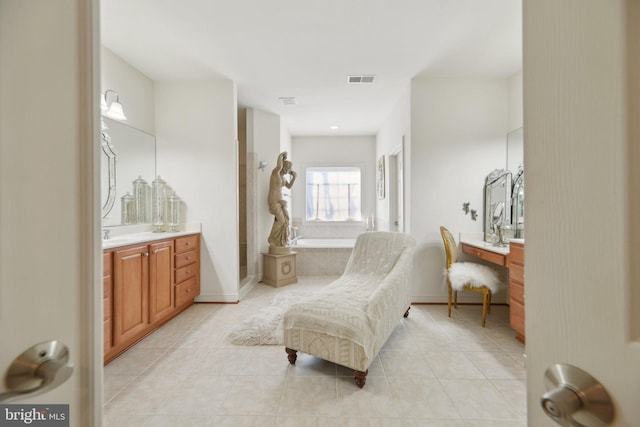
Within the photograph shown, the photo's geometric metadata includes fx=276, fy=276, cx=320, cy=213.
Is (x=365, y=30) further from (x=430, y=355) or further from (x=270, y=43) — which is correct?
(x=430, y=355)

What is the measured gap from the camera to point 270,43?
260 cm

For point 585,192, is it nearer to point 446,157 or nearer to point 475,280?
point 475,280

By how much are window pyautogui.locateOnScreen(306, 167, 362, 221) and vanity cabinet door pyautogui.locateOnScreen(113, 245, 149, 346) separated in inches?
156

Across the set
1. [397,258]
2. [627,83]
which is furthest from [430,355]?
[627,83]

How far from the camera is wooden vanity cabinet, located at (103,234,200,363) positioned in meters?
2.04

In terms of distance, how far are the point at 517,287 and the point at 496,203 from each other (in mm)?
1101

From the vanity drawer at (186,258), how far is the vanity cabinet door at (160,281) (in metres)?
0.12

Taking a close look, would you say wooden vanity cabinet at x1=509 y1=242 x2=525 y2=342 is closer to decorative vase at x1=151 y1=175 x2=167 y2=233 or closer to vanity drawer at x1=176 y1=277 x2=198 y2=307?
vanity drawer at x1=176 y1=277 x2=198 y2=307

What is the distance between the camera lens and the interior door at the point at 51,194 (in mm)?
357

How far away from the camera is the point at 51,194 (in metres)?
0.41

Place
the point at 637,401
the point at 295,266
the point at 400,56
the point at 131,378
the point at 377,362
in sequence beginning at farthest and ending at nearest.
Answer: the point at 295,266 → the point at 400,56 → the point at 377,362 → the point at 131,378 → the point at 637,401

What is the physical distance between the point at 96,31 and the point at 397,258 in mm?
2527

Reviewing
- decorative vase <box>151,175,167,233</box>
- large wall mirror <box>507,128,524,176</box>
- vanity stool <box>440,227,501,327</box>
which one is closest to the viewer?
vanity stool <box>440,227,501,327</box>

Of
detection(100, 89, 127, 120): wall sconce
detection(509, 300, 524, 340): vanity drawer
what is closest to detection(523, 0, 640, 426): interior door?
detection(509, 300, 524, 340): vanity drawer
